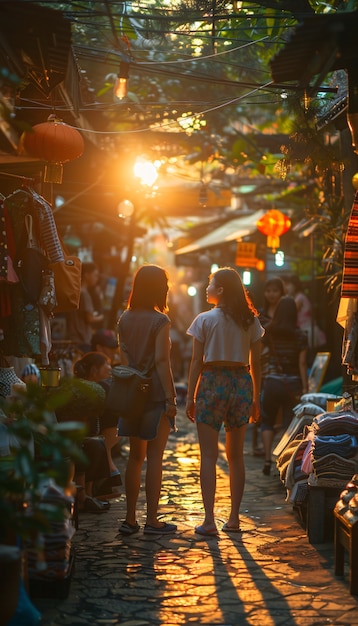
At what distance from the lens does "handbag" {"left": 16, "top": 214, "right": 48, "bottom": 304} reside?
8172mm

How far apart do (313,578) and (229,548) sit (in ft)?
3.76

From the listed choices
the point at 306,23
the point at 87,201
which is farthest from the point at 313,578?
the point at 87,201

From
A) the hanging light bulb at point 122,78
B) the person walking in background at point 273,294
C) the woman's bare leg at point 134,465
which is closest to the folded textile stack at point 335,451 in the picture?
the woman's bare leg at point 134,465

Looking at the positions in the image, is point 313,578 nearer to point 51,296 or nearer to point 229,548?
point 229,548

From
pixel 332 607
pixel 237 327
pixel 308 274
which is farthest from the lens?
pixel 308 274

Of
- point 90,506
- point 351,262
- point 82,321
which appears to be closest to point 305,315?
point 82,321

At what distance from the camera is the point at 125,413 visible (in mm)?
8195

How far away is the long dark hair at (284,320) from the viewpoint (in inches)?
494

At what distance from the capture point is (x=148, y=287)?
8523 millimetres

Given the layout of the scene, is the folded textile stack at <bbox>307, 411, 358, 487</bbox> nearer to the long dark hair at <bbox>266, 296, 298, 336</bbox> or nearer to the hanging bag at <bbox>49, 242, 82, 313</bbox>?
the hanging bag at <bbox>49, 242, 82, 313</bbox>

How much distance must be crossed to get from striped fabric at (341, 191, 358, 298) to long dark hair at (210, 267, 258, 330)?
1242 mm

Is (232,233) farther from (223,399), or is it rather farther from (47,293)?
(47,293)

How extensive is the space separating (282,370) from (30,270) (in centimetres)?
510

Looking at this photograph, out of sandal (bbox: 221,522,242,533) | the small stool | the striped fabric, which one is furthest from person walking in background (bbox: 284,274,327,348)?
the small stool
